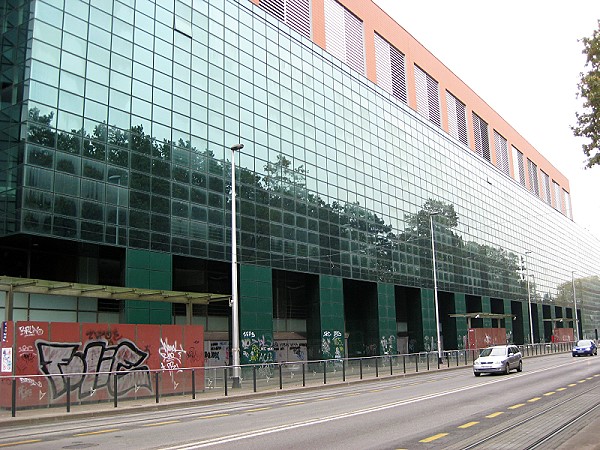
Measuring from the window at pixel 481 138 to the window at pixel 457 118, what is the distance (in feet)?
12.4

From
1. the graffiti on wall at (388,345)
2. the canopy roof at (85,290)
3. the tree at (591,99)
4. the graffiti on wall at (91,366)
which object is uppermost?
the tree at (591,99)

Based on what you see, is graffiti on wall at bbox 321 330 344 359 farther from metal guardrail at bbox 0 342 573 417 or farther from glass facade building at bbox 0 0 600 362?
metal guardrail at bbox 0 342 573 417

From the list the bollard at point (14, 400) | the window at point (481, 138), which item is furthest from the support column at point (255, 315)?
the window at point (481, 138)

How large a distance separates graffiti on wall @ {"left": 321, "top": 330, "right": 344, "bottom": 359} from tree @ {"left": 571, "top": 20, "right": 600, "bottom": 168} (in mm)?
29587

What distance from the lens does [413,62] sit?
6594cm

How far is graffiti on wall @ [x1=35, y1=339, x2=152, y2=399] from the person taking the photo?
63.6 feet

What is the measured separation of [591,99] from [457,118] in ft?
201

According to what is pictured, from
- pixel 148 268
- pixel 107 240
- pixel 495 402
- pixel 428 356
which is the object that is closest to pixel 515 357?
pixel 428 356

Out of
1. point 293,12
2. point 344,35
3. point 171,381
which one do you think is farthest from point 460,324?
point 171,381

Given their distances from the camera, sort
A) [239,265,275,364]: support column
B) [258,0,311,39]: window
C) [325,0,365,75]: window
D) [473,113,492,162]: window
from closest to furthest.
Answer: [239,265,275,364]: support column → [258,0,311,39]: window → [325,0,365,75]: window → [473,113,492,162]: window

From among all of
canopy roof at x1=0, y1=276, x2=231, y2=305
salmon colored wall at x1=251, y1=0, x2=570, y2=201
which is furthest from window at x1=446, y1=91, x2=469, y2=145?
canopy roof at x1=0, y1=276, x2=231, y2=305

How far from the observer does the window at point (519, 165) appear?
316ft

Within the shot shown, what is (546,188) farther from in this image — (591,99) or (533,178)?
(591,99)

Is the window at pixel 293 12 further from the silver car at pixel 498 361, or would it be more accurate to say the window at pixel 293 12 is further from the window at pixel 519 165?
the window at pixel 519 165
